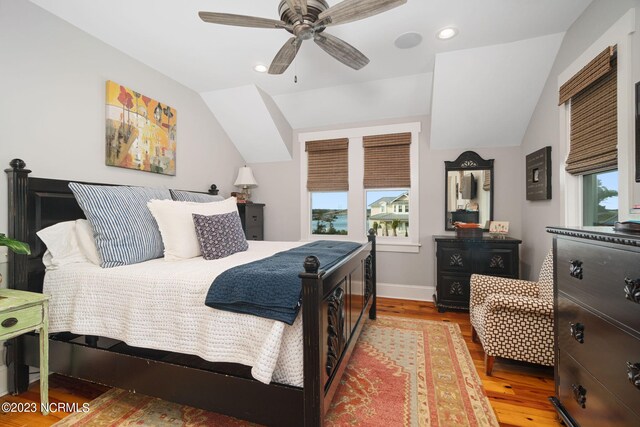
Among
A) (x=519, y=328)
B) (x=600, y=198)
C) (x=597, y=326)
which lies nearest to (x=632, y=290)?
(x=597, y=326)

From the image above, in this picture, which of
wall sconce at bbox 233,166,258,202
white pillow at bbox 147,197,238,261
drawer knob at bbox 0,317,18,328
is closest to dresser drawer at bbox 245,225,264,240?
wall sconce at bbox 233,166,258,202

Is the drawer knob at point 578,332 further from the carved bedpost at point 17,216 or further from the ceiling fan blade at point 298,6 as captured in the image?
the carved bedpost at point 17,216

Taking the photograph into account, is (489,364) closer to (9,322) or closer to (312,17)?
(312,17)

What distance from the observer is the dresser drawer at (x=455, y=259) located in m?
3.07

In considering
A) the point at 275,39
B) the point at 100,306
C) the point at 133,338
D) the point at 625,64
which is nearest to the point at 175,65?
the point at 275,39

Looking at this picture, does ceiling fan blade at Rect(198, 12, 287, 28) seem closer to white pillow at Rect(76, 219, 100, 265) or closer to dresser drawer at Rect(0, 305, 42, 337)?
white pillow at Rect(76, 219, 100, 265)

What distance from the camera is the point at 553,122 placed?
8.36 feet

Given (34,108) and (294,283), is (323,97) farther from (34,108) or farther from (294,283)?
(294,283)

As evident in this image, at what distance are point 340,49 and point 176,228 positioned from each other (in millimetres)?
1720

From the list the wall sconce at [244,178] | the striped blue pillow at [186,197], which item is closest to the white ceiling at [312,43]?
the wall sconce at [244,178]

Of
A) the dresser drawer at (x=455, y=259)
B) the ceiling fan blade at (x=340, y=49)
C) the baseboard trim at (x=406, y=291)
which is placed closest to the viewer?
the ceiling fan blade at (x=340, y=49)

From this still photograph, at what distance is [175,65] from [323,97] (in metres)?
1.66

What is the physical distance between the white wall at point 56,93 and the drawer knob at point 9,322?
1.89ft

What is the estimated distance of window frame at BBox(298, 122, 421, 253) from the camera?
3.61 metres
